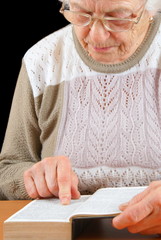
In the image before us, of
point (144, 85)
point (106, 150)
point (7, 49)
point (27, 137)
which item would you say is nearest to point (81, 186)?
point (106, 150)

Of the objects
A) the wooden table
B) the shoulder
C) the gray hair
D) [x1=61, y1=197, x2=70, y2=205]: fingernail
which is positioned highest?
the gray hair

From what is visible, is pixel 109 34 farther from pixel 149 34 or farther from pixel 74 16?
pixel 149 34

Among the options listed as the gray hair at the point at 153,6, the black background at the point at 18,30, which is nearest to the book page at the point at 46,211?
the gray hair at the point at 153,6

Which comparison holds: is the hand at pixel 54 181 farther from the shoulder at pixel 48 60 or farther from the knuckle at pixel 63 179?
the shoulder at pixel 48 60

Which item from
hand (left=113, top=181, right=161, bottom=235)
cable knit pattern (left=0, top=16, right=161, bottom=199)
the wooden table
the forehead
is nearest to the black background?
cable knit pattern (left=0, top=16, right=161, bottom=199)

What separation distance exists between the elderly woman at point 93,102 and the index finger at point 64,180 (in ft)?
0.30

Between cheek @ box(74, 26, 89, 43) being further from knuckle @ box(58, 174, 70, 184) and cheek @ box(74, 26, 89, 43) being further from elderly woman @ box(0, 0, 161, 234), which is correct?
knuckle @ box(58, 174, 70, 184)

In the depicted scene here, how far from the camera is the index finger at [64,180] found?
1262 millimetres

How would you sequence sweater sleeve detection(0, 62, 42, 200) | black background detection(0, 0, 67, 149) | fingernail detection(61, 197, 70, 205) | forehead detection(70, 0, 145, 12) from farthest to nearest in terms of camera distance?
1. black background detection(0, 0, 67, 149)
2. sweater sleeve detection(0, 62, 42, 200)
3. forehead detection(70, 0, 145, 12)
4. fingernail detection(61, 197, 70, 205)

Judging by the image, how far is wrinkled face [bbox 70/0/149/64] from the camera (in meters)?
1.43

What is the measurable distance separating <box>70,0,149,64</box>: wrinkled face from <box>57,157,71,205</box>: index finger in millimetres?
380

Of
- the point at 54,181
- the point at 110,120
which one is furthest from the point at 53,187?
the point at 110,120

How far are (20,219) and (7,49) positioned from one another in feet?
3.75

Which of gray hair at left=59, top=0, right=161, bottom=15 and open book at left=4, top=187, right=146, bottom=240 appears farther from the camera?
gray hair at left=59, top=0, right=161, bottom=15
